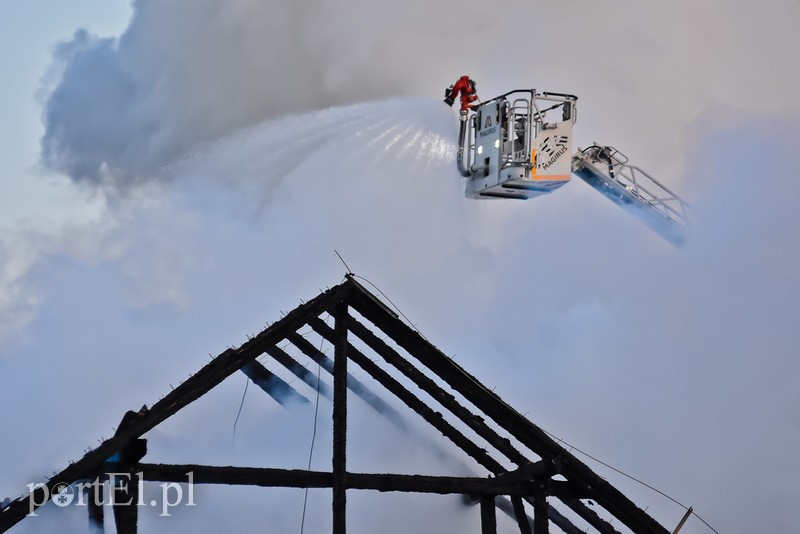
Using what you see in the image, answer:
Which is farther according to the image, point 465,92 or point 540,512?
point 465,92

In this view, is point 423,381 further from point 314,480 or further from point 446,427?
point 314,480

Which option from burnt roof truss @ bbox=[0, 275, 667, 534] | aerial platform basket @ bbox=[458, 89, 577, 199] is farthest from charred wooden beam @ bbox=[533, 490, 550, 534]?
aerial platform basket @ bbox=[458, 89, 577, 199]

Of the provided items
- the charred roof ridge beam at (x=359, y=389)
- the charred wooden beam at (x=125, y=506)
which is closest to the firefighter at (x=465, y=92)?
the charred roof ridge beam at (x=359, y=389)

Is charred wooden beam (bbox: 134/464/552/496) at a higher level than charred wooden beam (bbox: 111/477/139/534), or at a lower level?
higher

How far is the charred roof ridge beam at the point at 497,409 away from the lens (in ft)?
73.0

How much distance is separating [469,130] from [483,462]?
683cm

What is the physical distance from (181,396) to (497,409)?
17.3 ft

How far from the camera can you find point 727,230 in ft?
114

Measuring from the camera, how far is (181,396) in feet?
68.1

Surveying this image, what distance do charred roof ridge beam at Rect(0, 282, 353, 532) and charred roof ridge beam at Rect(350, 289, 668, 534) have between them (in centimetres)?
70

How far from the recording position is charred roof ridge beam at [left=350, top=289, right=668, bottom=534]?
22.3 metres

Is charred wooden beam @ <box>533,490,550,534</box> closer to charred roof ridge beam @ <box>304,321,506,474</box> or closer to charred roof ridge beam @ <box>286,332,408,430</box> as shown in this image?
charred roof ridge beam @ <box>304,321,506,474</box>

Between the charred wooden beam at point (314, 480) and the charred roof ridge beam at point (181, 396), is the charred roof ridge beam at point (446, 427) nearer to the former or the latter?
the charred wooden beam at point (314, 480)

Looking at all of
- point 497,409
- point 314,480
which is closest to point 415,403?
point 497,409
